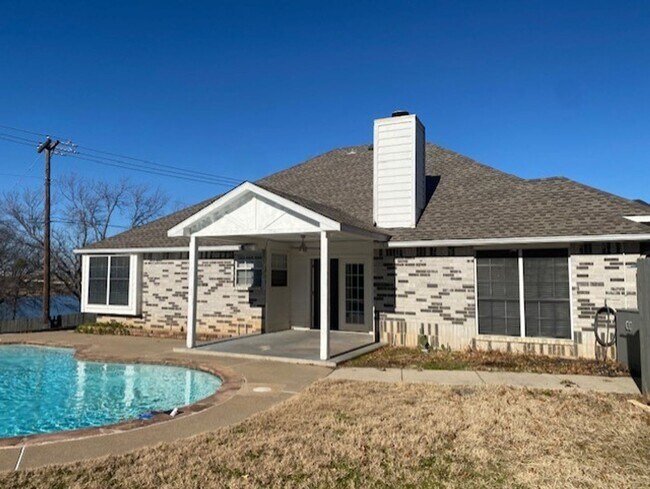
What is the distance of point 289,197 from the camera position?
10828 mm

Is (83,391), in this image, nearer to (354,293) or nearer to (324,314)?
(324,314)

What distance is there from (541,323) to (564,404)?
4335 millimetres

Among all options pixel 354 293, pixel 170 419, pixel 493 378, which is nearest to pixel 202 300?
pixel 354 293

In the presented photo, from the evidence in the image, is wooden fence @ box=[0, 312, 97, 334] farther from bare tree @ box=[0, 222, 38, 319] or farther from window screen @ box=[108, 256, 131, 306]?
bare tree @ box=[0, 222, 38, 319]

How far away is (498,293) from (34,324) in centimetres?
1634

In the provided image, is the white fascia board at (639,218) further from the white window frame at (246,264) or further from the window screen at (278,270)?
the white window frame at (246,264)

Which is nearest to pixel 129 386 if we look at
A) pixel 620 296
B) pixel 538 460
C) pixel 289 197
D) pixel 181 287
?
pixel 289 197

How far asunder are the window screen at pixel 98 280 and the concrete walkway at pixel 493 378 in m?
10.6

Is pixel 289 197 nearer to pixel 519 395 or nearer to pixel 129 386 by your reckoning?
pixel 129 386

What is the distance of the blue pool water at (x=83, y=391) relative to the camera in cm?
709

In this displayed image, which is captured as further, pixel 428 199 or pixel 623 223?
pixel 428 199

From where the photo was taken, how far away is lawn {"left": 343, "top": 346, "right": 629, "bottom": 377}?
30.8 feet

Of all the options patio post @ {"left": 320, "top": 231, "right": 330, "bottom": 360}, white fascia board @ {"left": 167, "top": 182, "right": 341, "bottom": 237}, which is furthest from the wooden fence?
patio post @ {"left": 320, "top": 231, "right": 330, "bottom": 360}

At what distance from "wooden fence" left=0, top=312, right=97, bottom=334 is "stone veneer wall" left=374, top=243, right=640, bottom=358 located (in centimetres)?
1303
